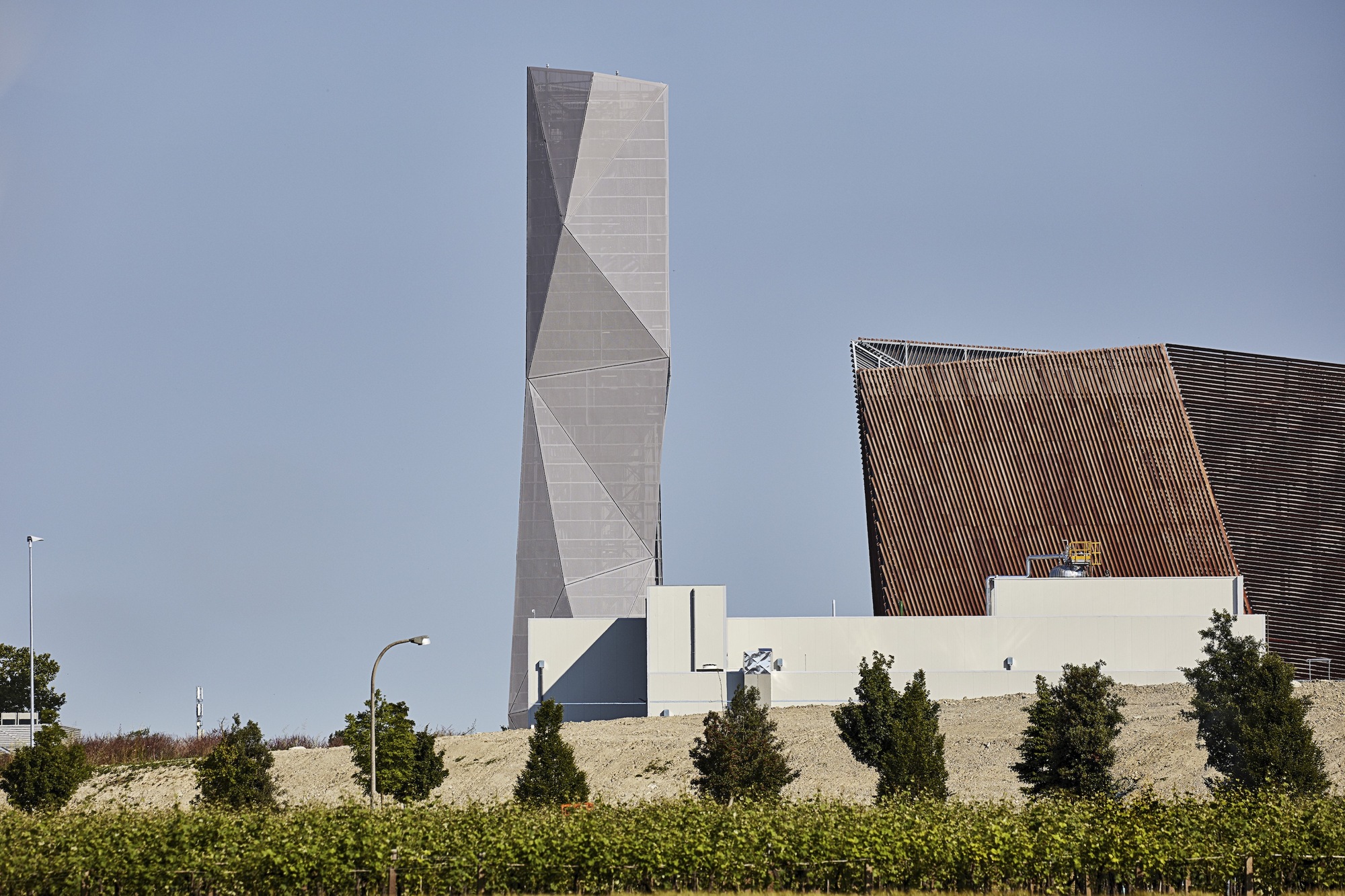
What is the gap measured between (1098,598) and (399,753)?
23951mm

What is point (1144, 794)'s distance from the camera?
76.8 feet

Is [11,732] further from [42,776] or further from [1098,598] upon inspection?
[1098,598]

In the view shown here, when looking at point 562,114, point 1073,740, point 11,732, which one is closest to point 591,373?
point 562,114

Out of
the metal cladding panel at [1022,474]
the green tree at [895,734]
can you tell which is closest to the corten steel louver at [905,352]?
the metal cladding panel at [1022,474]

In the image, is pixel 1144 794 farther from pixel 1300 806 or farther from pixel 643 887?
pixel 643 887

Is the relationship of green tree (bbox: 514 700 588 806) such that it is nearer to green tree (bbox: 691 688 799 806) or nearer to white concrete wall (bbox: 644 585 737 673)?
green tree (bbox: 691 688 799 806)

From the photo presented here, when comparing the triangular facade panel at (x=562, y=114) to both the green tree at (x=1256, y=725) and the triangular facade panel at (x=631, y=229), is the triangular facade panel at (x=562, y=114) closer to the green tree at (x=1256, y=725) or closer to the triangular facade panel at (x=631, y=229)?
the triangular facade panel at (x=631, y=229)

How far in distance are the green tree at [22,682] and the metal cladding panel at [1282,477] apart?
43.4 meters

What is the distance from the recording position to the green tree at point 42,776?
37.5m

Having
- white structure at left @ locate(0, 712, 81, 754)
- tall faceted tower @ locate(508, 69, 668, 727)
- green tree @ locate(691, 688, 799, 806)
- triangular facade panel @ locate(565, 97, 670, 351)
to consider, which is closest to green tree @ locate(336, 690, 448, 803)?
green tree @ locate(691, 688, 799, 806)

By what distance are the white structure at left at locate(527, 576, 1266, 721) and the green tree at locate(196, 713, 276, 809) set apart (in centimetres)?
1551

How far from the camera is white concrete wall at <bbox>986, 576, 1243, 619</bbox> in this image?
49.7 metres

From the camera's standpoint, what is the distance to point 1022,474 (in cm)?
5456

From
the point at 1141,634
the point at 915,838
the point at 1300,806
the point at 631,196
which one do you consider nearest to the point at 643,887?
the point at 915,838
